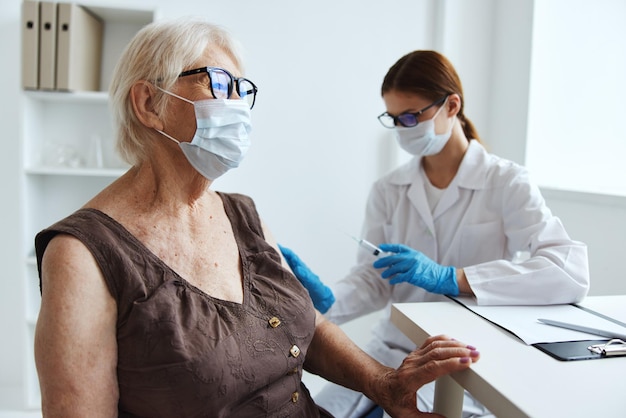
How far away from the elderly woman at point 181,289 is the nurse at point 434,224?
1.05 ft

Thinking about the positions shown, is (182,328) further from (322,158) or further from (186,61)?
(322,158)

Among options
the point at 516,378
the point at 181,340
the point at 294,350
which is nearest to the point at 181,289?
the point at 181,340

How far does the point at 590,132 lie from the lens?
7.01 ft

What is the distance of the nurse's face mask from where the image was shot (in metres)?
1.05

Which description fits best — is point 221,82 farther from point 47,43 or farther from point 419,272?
point 47,43

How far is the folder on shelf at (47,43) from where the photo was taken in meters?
2.02

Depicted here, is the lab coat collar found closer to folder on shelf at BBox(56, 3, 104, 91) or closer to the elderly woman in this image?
the elderly woman

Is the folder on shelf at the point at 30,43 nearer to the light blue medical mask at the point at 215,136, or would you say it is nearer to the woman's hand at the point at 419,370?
the light blue medical mask at the point at 215,136

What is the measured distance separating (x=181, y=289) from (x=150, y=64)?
17.9 inches

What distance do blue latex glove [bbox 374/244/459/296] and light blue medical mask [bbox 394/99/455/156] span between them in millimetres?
348

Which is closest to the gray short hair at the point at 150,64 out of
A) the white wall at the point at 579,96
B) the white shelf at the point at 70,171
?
the white shelf at the point at 70,171

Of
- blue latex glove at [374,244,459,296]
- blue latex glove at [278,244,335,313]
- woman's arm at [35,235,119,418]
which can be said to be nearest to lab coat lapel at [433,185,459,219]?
blue latex glove at [374,244,459,296]

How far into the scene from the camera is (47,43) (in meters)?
2.03

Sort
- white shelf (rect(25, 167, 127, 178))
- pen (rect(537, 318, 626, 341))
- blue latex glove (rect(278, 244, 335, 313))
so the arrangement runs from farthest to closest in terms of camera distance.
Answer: white shelf (rect(25, 167, 127, 178)) → blue latex glove (rect(278, 244, 335, 313)) → pen (rect(537, 318, 626, 341))
